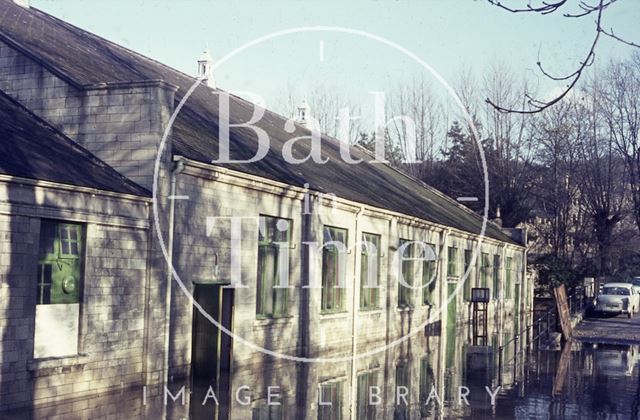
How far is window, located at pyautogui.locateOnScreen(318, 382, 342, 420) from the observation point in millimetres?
13414

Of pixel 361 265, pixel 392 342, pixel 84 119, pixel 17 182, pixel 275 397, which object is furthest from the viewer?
pixel 392 342

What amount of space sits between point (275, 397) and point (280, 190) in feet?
20.6

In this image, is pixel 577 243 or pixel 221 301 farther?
pixel 577 243

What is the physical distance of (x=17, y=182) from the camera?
12.8m

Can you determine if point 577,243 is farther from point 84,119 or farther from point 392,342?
point 84,119

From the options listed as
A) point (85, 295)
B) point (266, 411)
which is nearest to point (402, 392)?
point (266, 411)

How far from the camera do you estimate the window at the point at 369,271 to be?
2491 cm

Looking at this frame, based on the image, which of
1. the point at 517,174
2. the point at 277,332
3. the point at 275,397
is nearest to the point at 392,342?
the point at 277,332

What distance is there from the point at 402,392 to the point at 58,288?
6.93 metres

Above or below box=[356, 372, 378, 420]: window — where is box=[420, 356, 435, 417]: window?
below

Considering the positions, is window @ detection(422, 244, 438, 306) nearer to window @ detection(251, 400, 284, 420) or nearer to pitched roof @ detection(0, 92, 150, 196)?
pitched roof @ detection(0, 92, 150, 196)

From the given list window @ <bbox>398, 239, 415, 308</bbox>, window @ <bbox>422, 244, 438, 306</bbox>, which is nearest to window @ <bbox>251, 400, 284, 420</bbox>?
window @ <bbox>398, 239, 415, 308</bbox>

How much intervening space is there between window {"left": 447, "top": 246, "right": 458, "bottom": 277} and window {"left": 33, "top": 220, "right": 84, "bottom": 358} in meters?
20.8

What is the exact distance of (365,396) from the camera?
15.5 m
